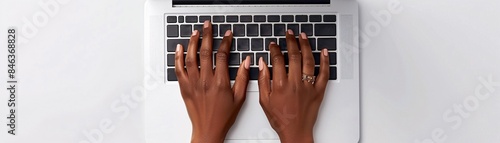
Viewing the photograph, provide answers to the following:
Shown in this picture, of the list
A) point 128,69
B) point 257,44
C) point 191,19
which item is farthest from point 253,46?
point 128,69

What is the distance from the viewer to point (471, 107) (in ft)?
2.58

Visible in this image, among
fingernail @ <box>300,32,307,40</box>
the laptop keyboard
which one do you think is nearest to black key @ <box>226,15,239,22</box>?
the laptop keyboard

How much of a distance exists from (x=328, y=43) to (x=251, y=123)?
18 centimetres

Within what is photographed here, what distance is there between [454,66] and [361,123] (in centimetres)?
19

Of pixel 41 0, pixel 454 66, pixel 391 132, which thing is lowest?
pixel 391 132

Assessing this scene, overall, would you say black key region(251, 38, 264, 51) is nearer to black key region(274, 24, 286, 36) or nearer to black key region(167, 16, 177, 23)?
black key region(274, 24, 286, 36)

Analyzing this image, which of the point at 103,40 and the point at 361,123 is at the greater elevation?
the point at 103,40

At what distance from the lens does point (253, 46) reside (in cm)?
72

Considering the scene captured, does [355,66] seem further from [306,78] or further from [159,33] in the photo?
[159,33]

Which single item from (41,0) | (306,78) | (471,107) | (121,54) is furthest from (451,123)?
(41,0)

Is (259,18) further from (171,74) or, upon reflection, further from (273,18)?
(171,74)

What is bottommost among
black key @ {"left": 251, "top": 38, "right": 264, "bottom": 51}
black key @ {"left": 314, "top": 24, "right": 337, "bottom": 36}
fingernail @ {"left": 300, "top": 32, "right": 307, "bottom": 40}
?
black key @ {"left": 251, "top": 38, "right": 264, "bottom": 51}

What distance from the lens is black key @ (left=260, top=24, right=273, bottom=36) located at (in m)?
0.72

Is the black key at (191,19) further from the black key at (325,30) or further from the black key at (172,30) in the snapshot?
the black key at (325,30)
